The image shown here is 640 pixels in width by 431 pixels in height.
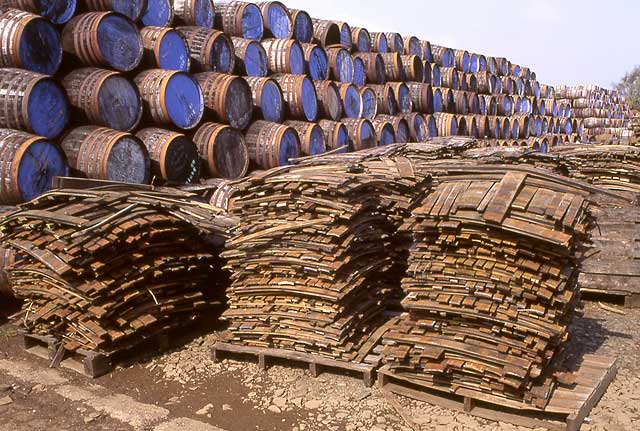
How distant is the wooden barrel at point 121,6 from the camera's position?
8.19 m

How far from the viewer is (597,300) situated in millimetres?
7051

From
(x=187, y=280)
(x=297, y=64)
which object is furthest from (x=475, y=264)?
(x=297, y=64)

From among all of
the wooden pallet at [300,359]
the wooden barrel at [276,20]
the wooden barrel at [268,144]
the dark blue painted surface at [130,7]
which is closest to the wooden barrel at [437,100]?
the wooden barrel at [276,20]

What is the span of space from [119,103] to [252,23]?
13.4 ft

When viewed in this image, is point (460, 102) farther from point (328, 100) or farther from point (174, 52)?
point (174, 52)

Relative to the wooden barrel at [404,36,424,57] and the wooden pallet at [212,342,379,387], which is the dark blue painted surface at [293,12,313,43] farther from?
the wooden pallet at [212,342,379,387]

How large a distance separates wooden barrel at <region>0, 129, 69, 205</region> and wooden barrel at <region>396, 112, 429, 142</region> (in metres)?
8.84

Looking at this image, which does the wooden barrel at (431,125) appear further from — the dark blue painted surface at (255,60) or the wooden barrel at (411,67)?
the dark blue painted surface at (255,60)

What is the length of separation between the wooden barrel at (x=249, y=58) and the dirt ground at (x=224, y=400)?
6190 mm


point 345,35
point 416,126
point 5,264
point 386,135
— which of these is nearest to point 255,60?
point 386,135

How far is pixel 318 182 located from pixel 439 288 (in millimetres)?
1419

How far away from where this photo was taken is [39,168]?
21.6 feet

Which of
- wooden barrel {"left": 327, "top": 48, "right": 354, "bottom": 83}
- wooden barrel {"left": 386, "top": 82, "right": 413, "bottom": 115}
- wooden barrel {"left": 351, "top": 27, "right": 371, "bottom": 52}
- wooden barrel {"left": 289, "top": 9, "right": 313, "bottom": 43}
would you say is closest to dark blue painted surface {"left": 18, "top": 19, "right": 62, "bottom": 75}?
wooden barrel {"left": 289, "top": 9, "right": 313, "bottom": 43}

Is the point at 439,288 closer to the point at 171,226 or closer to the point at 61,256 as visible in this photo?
the point at 171,226
